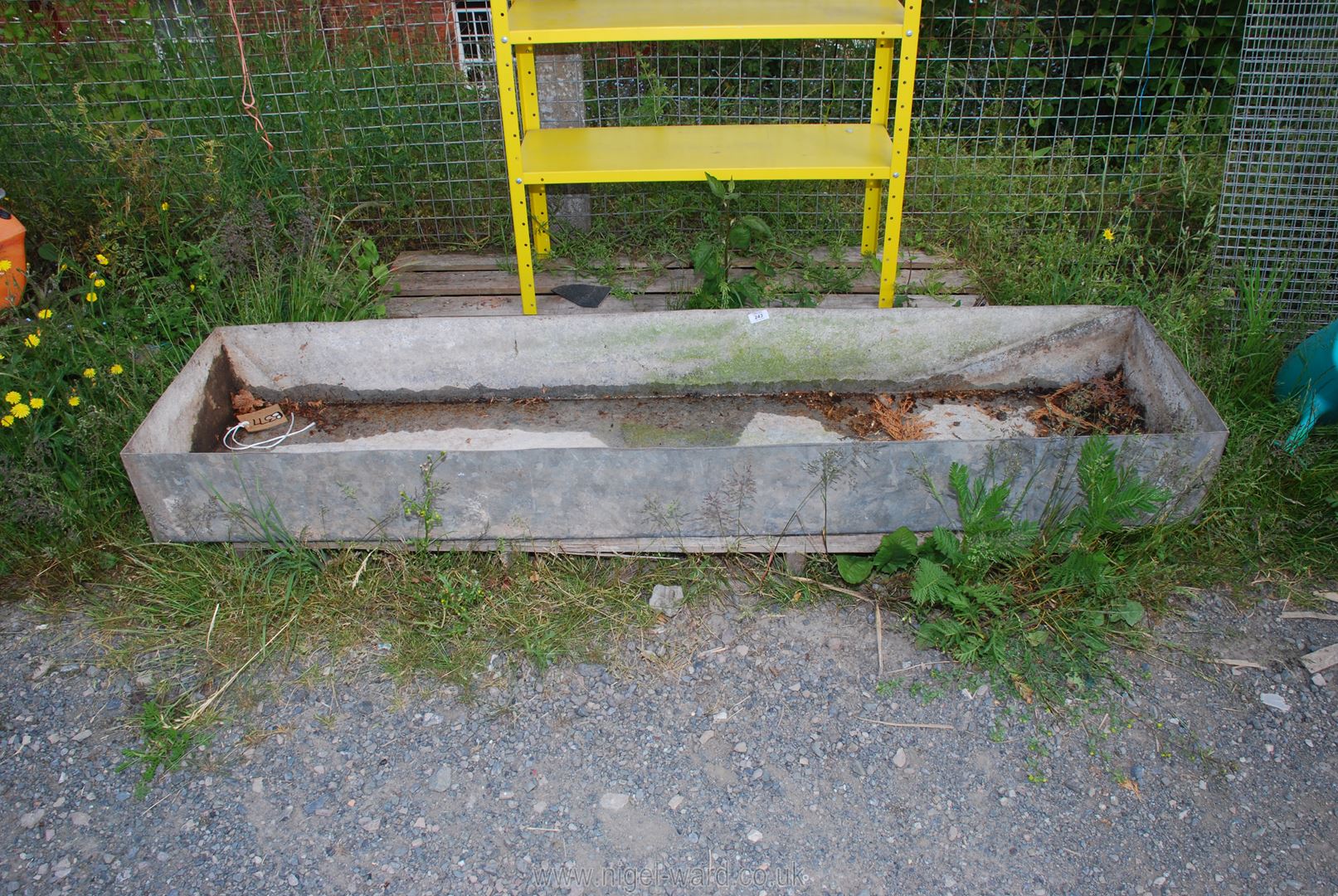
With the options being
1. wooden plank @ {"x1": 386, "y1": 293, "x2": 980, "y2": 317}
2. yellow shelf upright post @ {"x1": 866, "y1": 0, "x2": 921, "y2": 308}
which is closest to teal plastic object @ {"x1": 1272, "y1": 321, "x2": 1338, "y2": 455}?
wooden plank @ {"x1": 386, "y1": 293, "x2": 980, "y2": 317}

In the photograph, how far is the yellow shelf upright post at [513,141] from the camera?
9.99ft

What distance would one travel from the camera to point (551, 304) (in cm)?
379

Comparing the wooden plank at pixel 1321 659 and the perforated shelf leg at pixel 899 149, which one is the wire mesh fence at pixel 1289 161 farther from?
the wooden plank at pixel 1321 659

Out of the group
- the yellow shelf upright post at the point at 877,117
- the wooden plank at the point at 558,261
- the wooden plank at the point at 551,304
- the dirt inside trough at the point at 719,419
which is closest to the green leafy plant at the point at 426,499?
the dirt inside trough at the point at 719,419

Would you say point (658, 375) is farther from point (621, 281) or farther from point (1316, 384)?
point (1316, 384)

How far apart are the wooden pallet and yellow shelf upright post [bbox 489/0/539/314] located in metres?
0.24

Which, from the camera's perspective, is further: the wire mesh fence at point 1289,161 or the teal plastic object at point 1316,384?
the wire mesh fence at point 1289,161

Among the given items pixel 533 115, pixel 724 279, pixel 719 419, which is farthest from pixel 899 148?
pixel 533 115

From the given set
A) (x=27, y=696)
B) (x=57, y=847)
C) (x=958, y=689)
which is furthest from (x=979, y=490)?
(x=27, y=696)

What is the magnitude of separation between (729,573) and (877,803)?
766mm

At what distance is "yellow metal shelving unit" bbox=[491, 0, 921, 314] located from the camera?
3.03 metres

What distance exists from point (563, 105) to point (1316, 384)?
116 inches

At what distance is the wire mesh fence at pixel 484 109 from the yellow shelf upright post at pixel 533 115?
201mm

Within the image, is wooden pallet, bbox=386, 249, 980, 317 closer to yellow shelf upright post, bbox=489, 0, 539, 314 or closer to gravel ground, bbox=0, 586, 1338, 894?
yellow shelf upright post, bbox=489, 0, 539, 314
